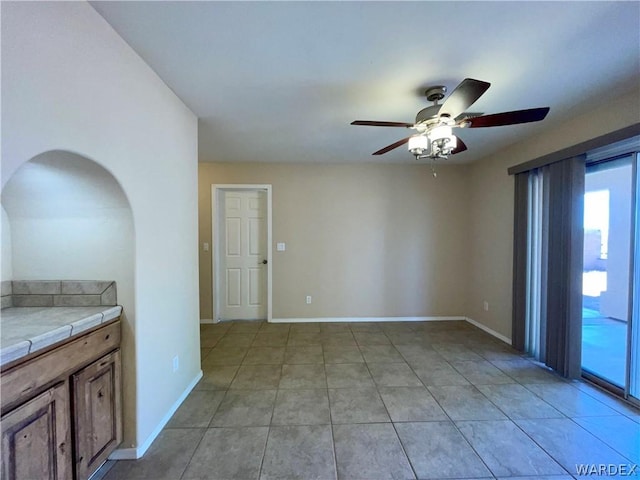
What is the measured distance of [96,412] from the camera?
144 cm

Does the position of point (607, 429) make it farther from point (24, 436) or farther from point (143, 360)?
point (24, 436)

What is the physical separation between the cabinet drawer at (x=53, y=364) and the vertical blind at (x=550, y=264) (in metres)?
3.72

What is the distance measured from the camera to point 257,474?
1536 millimetres

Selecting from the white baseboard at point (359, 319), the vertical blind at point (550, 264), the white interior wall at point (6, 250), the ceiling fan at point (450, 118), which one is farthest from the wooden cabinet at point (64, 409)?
the vertical blind at point (550, 264)

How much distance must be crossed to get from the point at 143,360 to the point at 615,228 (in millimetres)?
3993

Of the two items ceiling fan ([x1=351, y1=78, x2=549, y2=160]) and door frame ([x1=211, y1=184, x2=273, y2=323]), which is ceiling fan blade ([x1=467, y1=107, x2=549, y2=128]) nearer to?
ceiling fan ([x1=351, y1=78, x2=549, y2=160])

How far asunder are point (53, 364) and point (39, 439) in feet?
0.96

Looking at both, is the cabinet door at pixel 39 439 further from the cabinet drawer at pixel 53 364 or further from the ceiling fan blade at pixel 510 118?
the ceiling fan blade at pixel 510 118

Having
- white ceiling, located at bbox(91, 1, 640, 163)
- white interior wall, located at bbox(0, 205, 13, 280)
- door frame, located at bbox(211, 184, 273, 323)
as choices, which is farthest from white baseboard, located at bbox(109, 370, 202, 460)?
white ceiling, located at bbox(91, 1, 640, 163)

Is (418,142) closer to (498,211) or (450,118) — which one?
(450,118)

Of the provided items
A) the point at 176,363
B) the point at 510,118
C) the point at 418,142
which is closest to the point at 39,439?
the point at 176,363

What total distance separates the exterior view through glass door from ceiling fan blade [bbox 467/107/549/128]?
1389 mm

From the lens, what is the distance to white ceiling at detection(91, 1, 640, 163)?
1.28 meters

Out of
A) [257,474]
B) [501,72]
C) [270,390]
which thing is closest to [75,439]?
[257,474]
